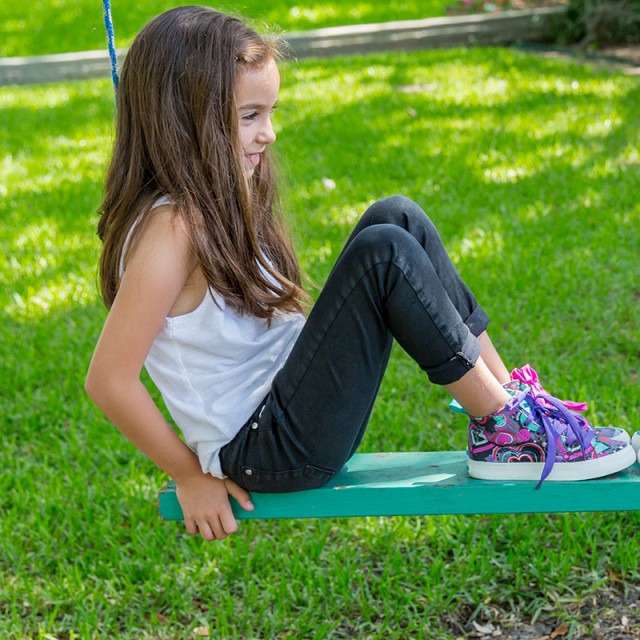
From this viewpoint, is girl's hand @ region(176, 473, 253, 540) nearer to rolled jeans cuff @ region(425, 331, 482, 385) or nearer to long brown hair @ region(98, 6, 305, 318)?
long brown hair @ region(98, 6, 305, 318)

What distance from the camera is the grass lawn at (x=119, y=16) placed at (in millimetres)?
8914

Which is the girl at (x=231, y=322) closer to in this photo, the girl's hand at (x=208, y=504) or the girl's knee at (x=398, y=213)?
the girl's hand at (x=208, y=504)

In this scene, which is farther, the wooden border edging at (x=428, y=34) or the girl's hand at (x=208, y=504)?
the wooden border edging at (x=428, y=34)

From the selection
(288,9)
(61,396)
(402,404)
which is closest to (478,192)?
(402,404)

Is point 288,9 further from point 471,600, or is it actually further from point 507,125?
point 471,600

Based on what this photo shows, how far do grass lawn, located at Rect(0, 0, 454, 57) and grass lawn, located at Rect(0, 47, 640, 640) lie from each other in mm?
2702

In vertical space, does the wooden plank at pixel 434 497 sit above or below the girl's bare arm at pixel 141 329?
below

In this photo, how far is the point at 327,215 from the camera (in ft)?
15.1

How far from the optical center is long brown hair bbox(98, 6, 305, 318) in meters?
1.84

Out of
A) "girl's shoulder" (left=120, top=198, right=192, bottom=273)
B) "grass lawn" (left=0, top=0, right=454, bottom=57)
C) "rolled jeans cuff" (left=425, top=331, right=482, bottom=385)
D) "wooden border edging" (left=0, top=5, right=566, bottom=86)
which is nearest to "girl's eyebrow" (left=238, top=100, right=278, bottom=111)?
"girl's shoulder" (left=120, top=198, right=192, bottom=273)

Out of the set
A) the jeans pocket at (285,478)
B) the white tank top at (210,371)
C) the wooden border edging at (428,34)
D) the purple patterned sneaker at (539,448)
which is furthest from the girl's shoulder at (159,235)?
the wooden border edging at (428,34)

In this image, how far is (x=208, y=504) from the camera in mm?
1904

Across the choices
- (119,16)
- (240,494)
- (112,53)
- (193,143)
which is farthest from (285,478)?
(119,16)

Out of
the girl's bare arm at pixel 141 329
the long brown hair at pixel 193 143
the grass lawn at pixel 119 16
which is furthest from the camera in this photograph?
the grass lawn at pixel 119 16
